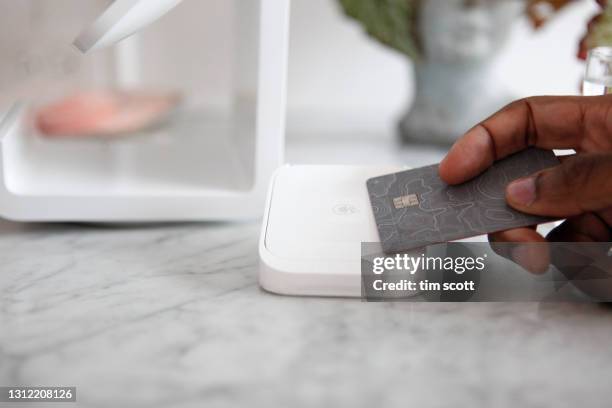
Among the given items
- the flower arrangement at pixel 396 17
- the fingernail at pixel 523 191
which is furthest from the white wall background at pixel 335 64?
the fingernail at pixel 523 191

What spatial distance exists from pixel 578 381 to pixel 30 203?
530mm

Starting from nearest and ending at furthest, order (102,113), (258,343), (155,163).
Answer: (258,343), (155,163), (102,113)

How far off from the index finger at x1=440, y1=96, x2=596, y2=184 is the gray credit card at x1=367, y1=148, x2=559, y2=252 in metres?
0.01

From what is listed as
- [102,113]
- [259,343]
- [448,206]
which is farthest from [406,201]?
[102,113]

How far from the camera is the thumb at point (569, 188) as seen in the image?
1.81 ft

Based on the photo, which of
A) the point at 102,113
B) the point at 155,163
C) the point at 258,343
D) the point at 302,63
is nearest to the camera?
the point at 258,343

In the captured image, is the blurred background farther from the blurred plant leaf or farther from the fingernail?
the fingernail

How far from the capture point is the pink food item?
92 cm

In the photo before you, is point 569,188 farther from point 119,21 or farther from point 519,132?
point 119,21

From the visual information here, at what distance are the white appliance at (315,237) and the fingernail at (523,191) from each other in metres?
0.12

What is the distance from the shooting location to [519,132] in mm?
618

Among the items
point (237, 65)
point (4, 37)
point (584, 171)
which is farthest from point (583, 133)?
point (4, 37)

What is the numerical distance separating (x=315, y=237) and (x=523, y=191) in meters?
0.17

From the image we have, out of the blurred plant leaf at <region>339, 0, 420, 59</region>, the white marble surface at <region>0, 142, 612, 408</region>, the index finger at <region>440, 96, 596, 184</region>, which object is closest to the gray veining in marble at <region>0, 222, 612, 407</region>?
the white marble surface at <region>0, 142, 612, 408</region>
